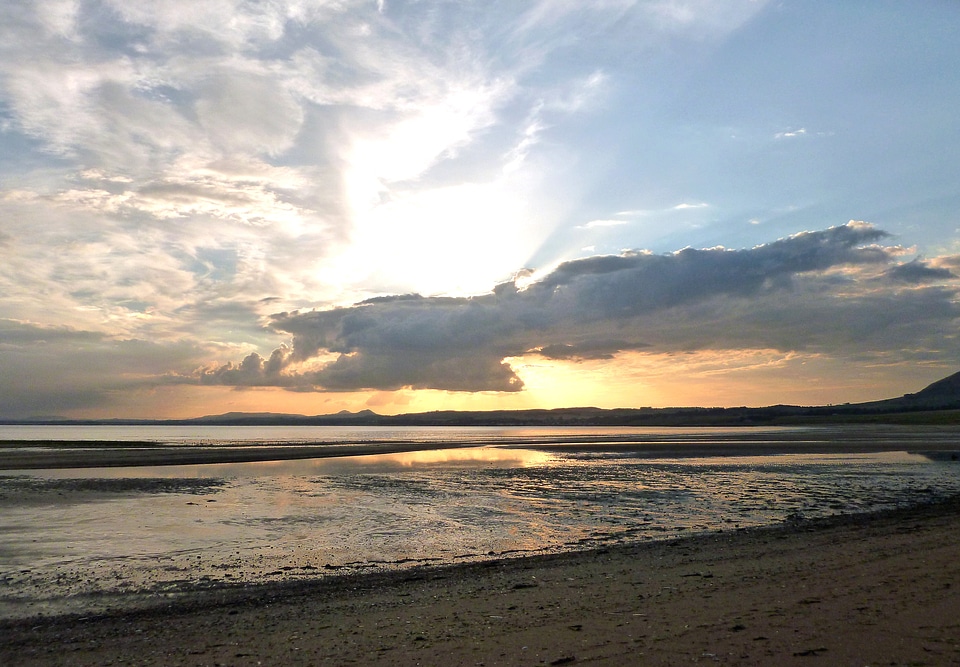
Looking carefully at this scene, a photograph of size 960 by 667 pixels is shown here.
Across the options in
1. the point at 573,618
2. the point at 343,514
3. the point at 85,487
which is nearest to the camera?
the point at 573,618

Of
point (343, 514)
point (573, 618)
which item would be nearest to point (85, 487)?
point (343, 514)

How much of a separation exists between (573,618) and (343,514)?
15.8m

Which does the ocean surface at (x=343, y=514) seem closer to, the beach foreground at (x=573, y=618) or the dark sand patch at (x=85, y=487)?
the dark sand patch at (x=85, y=487)

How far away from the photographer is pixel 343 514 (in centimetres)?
2441

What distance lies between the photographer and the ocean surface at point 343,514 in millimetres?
15523

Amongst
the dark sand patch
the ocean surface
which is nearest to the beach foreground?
the ocean surface

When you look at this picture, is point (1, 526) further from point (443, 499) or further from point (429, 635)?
point (429, 635)

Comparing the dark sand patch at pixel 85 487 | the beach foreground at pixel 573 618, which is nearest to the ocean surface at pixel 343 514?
the dark sand patch at pixel 85 487

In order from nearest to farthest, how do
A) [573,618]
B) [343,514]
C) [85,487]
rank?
[573,618]
[343,514]
[85,487]

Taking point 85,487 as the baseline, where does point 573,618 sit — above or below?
above

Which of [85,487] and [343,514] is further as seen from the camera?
[85,487]

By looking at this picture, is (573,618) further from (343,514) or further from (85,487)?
(85,487)

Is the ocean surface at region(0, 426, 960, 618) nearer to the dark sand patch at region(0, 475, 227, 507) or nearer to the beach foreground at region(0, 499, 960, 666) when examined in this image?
the dark sand patch at region(0, 475, 227, 507)

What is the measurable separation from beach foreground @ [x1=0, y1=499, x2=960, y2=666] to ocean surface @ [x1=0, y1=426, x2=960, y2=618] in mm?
2005
